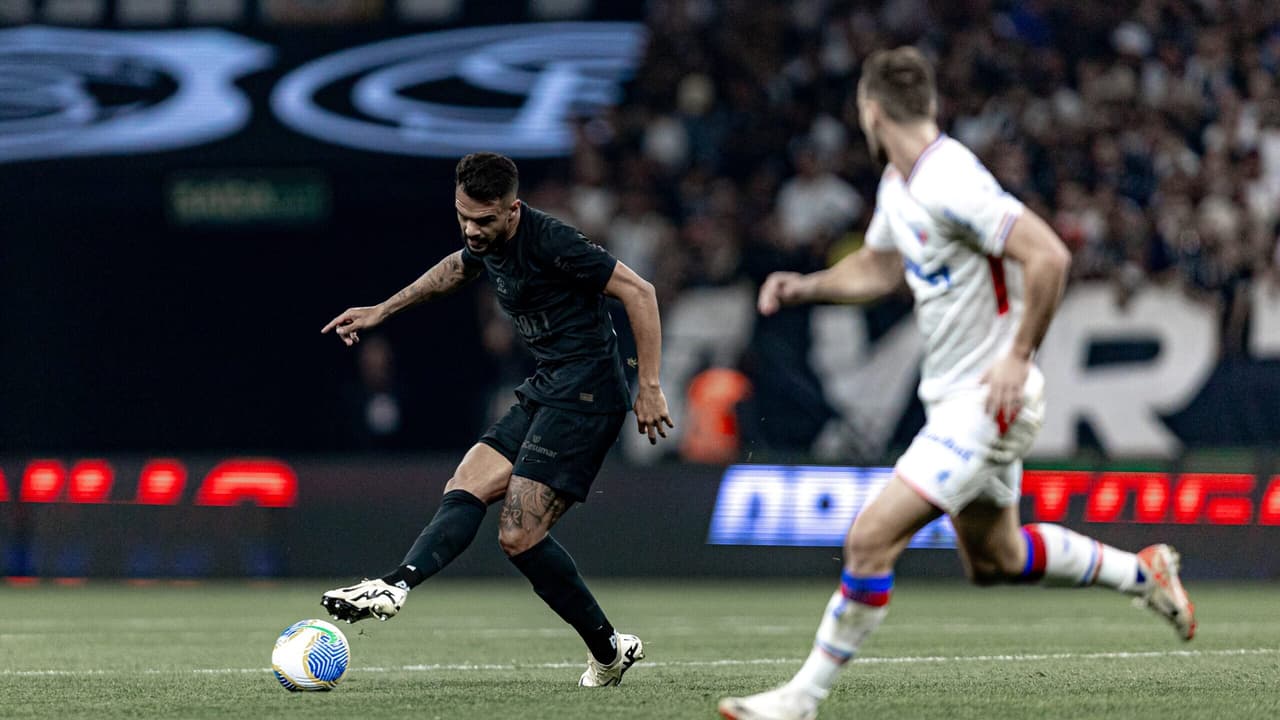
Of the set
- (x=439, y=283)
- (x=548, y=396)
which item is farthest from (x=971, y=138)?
(x=548, y=396)

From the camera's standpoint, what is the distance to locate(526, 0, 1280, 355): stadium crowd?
1653 cm

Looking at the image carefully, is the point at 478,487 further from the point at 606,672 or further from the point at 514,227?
the point at 514,227

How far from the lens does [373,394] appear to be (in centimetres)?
1797

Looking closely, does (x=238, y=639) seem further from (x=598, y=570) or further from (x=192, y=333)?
(x=192, y=333)

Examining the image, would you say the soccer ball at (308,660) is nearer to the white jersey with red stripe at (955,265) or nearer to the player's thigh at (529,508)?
the player's thigh at (529,508)

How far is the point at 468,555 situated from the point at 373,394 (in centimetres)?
322

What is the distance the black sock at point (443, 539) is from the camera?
22.6 ft

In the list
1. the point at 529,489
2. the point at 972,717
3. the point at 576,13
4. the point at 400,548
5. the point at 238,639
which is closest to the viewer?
the point at 972,717

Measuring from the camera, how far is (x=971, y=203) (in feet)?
18.4

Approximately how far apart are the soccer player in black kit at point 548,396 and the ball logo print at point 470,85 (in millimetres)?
12875

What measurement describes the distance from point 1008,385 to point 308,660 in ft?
9.86

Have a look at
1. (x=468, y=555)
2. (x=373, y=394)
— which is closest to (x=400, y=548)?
(x=468, y=555)

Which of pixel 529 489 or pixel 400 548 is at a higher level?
pixel 529 489

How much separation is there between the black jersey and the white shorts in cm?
181
